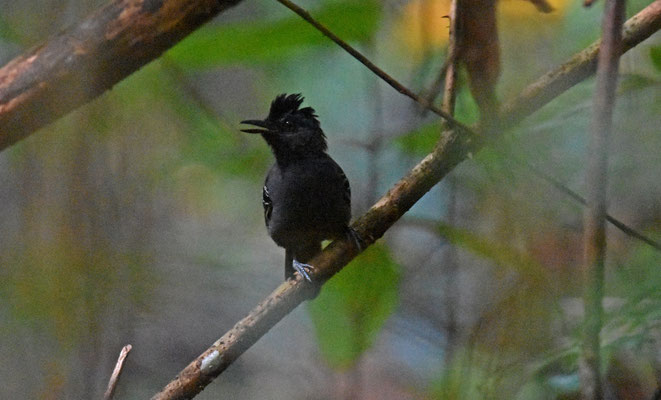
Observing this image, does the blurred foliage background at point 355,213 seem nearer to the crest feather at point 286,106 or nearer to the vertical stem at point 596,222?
the crest feather at point 286,106

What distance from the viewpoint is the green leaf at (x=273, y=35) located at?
110 inches

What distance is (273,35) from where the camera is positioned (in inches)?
110

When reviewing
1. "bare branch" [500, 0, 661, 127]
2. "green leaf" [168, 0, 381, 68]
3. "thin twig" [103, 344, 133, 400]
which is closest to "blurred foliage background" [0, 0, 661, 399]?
"green leaf" [168, 0, 381, 68]

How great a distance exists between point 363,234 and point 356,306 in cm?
41

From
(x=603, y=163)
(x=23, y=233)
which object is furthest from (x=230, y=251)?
(x=603, y=163)

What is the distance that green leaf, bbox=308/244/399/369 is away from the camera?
2.86 m

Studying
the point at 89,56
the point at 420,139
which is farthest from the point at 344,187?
the point at 89,56

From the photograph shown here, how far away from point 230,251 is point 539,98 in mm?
3745

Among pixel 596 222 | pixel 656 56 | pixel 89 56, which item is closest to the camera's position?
pixel 596 222

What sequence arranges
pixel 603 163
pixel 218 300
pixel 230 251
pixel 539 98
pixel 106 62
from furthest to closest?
pixel 230 251 → pixel 218 300 → pixel 106 62 → pixel 539 98 → pixel 603 163

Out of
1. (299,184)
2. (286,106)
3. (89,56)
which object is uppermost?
(89,56)

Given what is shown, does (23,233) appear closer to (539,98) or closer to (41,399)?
(41,399)

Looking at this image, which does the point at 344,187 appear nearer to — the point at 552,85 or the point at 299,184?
the point at 299,184

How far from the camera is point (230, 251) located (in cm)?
577
